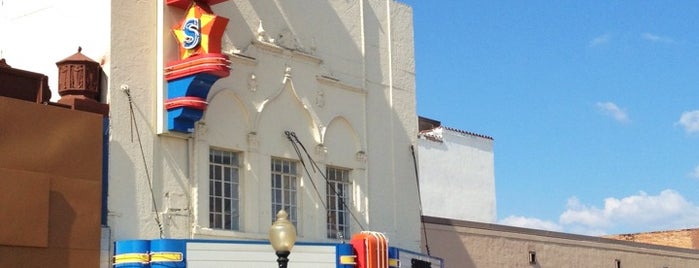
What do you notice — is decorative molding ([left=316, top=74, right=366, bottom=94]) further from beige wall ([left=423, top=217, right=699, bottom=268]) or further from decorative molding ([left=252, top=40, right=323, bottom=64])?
beige wall ([left=423, top=217, right=699, bottom=268])

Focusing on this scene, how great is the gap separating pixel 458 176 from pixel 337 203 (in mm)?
12379

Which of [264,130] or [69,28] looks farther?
[264,130]

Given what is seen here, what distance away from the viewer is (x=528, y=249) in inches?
1105

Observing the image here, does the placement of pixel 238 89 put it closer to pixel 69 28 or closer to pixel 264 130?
pixel 264 130

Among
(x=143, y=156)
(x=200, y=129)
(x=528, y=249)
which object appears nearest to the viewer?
(x=143, y=156)

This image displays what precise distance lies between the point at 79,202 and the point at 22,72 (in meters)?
2.00

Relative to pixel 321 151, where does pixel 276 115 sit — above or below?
above

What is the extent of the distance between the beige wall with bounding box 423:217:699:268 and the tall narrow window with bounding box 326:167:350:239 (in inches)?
122

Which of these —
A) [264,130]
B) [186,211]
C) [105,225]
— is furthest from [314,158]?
[105,225]

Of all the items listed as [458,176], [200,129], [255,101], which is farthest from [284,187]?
[458,176]

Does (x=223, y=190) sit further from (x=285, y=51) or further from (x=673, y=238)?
(x=673, y=238)

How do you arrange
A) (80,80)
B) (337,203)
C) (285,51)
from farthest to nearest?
(337,203) < (285,51) < (80,80)

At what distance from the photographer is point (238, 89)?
66.2 ft

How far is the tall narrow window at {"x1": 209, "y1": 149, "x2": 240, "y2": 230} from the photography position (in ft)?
64.7
